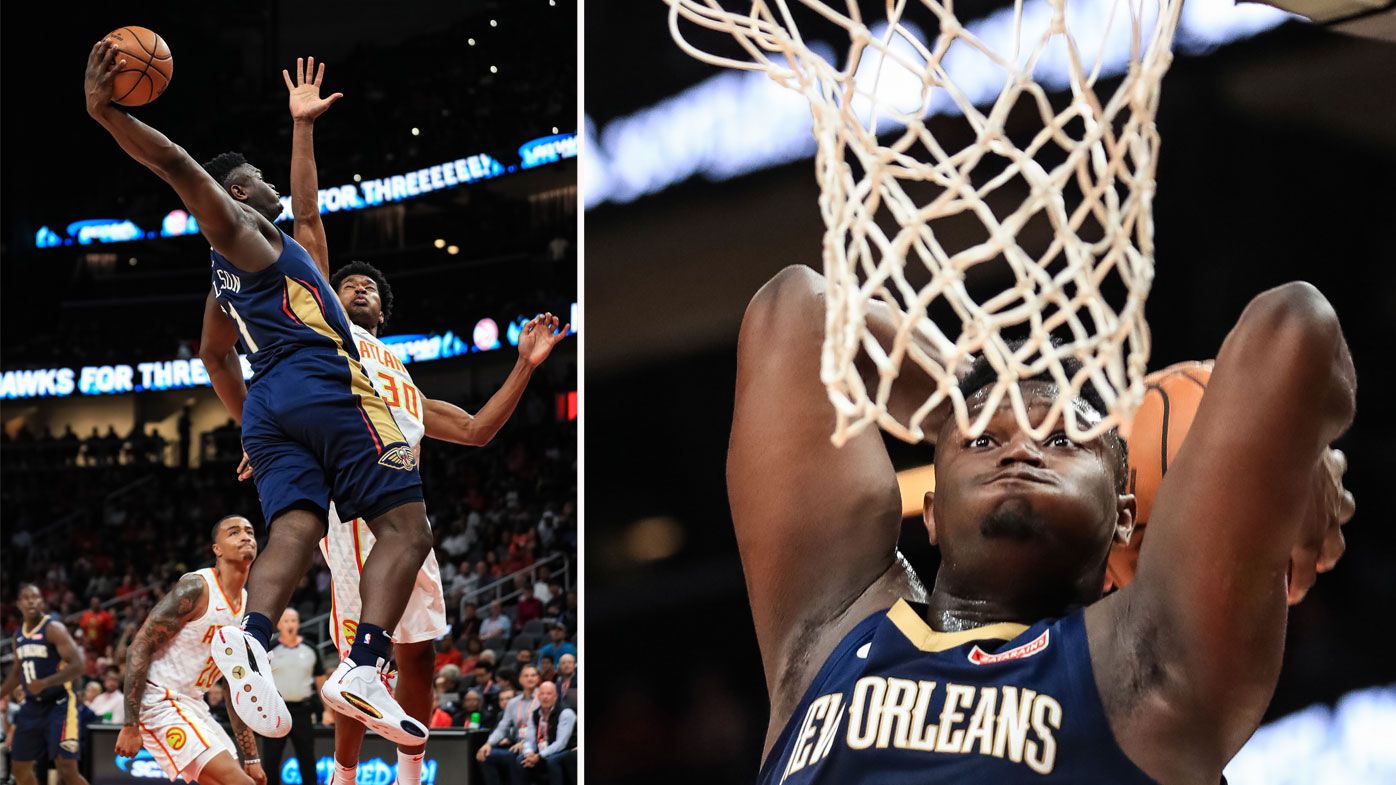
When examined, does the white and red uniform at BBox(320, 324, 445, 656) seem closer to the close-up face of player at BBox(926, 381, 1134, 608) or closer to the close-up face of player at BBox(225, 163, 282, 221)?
the close-up face of player at BBox(225, 163, 282, 221)

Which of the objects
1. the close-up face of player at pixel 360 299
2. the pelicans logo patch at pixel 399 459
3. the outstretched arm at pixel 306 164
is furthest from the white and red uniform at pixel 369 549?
the pelicans logo patch at pixel 399 459

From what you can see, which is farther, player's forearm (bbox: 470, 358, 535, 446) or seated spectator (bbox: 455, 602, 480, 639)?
seated spectator (bbox: 455, 602, 480, 639)

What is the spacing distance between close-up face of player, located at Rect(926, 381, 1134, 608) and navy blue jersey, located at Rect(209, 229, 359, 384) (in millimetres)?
2292

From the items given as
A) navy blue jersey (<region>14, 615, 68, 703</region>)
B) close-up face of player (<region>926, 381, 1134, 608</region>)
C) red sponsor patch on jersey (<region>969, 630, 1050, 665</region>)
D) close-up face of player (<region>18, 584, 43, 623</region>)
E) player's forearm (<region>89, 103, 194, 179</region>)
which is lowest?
navy blue jersey (<region>14, 615, 68, 703</region>)

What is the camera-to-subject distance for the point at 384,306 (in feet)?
17.3

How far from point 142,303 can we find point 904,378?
2377 centimetres

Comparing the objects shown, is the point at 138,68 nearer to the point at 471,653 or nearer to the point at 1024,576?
the point at 1024,576

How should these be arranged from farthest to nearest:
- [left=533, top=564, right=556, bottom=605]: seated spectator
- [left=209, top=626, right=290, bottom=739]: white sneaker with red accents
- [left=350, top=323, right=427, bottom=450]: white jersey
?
[left=533, top=564, right=556, bottom=605]: seated spectator
[left=350, top=323, right=427, bottom=450]: white jersey
[left=209, top=626, right=290, bottom=739]: white sneaker with red accents

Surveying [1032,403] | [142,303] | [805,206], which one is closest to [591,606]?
[805,206]

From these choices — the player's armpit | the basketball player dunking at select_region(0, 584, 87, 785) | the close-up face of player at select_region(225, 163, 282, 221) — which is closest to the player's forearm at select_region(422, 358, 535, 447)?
the close-up face of player at select_region(225, 163, 282, 221)

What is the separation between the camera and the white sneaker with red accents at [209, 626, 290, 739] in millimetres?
3516

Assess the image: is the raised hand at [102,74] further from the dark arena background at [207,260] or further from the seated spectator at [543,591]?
the dark arena background at [207,260]

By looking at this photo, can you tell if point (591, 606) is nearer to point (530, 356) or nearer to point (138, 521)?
point (530, 356)

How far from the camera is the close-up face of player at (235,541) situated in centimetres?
647
